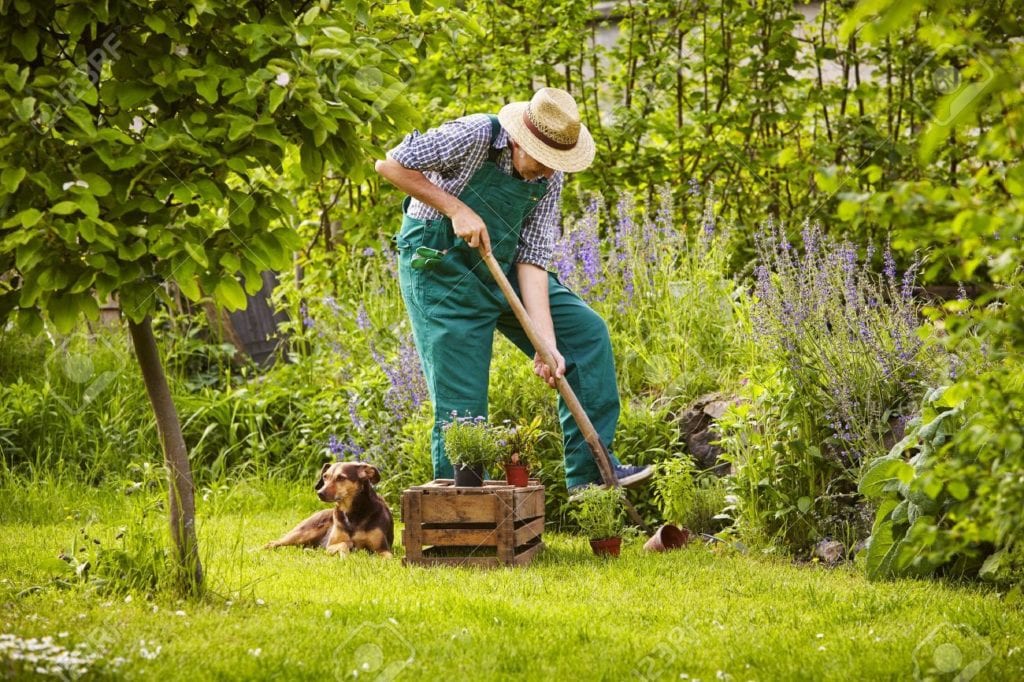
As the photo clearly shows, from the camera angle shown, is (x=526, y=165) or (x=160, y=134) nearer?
(x=160, y=134)

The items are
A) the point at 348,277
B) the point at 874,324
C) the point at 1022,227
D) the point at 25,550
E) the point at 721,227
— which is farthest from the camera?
the point at 348,277

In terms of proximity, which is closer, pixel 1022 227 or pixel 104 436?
pixel 1022 227

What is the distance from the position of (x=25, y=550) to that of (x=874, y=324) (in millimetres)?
3408

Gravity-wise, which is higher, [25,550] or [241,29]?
[241,29]

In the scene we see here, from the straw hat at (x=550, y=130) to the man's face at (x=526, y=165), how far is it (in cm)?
6

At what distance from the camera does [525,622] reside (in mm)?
3219

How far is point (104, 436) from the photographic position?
5.95 meters

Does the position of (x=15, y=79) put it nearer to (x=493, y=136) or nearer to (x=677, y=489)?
(x=493, y=136)

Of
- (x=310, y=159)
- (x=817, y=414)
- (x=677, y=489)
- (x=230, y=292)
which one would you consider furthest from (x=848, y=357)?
(x=230, y=292)

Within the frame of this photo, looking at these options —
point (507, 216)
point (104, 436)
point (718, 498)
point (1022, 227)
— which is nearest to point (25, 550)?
point (104, 436)

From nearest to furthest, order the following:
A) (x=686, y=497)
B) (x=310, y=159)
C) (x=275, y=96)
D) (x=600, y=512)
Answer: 1. (x=275, y=96)
2. (x=310, y=159)
3. (x=600, y=512)
4. (x=686, y=497)

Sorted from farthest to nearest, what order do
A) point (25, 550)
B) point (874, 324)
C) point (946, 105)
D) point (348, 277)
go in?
point (348, 277), point (874, 324), point (25, 550), point (946, 105)

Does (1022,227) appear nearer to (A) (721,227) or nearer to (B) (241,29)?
(B) (241,29)

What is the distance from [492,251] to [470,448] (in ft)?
2.64
